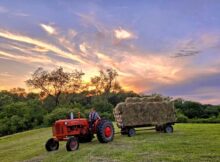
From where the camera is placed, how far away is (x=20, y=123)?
49.0 m

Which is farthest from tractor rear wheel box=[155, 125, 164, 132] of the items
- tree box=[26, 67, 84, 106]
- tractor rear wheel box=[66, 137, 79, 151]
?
tree box=[26, 67, 84, 106]

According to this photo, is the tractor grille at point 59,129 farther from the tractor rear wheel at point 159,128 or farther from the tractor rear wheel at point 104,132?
the tractor rear wheel at point 159,128

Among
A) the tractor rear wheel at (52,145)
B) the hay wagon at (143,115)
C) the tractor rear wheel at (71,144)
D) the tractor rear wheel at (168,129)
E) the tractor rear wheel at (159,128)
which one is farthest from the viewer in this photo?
the tractor rear wheel at (159,128)

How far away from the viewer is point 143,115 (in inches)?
885

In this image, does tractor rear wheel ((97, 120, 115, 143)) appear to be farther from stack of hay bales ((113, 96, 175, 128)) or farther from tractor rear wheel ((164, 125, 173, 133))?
tractor rear wheel ((164, 125, 173, 133))

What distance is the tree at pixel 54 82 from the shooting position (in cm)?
6316

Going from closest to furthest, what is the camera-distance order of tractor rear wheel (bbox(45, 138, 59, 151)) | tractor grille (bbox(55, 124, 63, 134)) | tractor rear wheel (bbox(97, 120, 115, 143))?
tractor grille (bbox(55, 124, 63, 134)) → tractor rear wheel (bbox(45, 138, 59, 151)) → tractor rear wheel (bbox(97, 120, 115, 143))

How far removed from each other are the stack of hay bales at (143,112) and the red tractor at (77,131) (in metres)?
3.12

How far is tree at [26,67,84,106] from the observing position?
63156 mm

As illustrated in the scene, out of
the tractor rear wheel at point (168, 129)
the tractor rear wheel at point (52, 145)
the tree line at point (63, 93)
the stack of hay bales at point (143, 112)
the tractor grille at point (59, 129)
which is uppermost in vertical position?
the tree line at point (63, 93)

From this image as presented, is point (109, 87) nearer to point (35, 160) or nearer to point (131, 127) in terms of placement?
point (131, 127)

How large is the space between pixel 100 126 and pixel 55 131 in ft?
7.60

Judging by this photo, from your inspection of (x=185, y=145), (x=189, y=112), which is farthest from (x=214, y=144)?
(x=189, y=112)

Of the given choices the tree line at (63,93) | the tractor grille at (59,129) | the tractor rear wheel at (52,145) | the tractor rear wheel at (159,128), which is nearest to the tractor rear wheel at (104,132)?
the tractor grille at (59,129)
